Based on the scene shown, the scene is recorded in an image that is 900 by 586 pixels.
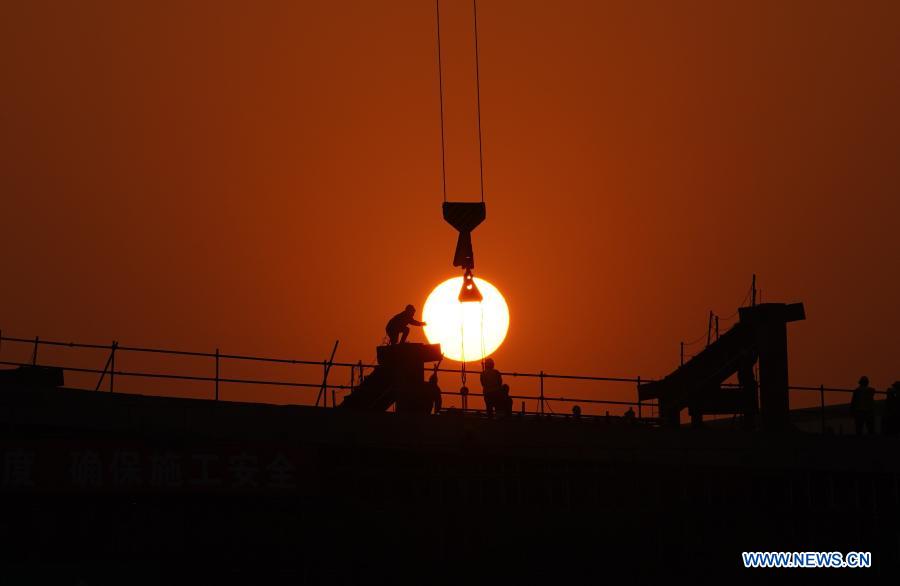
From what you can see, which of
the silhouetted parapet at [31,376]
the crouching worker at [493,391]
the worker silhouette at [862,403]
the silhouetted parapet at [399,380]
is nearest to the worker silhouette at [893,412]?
the worker silhouette at [862,403]

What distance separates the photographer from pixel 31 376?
30.3 metres

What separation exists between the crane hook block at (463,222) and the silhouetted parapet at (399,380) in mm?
3135

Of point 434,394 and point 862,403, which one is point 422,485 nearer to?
point 434,394

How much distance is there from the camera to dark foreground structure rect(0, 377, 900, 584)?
92.9ft

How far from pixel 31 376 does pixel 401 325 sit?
8.63 meters

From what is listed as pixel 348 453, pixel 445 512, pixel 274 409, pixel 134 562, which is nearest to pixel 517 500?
pixel 445 512

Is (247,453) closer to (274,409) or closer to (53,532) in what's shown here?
(274,409)

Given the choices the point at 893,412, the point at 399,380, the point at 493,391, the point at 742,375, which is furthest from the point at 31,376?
the point at 893,412

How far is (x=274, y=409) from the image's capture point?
→ 3033 cm

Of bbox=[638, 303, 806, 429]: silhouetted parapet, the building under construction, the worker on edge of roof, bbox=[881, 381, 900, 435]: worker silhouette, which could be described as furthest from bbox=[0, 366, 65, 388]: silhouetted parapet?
→ bbox=[881, 381, 900, 435]: worker silhouette

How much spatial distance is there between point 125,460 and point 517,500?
929 cm

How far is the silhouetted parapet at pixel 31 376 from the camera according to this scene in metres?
30.0

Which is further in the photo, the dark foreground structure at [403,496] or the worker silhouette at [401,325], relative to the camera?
the worker silhouette at [401,325]

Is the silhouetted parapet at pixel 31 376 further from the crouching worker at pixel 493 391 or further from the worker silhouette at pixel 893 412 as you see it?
the worker silhouette at pixel 893 412
